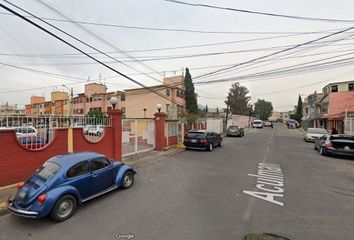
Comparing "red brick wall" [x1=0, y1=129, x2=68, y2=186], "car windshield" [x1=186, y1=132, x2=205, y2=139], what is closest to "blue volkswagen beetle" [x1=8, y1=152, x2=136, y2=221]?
"red brick wall" [x1=0, y1=129, x2=68, y2=186]

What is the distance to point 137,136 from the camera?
14.0 m

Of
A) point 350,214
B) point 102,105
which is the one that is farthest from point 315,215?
point 102,105

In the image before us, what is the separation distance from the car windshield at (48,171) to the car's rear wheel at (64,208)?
0.62 metres

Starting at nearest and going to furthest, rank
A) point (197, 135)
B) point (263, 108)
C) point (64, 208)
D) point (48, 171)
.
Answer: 1. point (64, 208)
2. point (48, 171)
3. point (197, 135)
4. point (263, 108)

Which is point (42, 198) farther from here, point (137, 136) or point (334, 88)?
point (334, 88)

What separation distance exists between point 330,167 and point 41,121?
12.4 meters

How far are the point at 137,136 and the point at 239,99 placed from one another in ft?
233

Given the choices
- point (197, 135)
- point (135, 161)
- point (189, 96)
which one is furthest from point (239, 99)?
point (135, 161)

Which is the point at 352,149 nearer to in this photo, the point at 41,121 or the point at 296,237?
the point at 296,237

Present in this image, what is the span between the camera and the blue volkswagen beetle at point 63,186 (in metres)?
4.79

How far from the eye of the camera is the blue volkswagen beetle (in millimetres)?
4793

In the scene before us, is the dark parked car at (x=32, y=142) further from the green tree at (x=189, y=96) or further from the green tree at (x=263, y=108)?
the green tree at (x=263, y=108)

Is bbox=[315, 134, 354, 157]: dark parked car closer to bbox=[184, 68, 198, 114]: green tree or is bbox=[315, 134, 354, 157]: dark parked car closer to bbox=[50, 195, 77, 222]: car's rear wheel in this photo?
bbox=[50, 195, 77, 222]: car's rear wheel

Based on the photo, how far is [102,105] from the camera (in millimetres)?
50969
